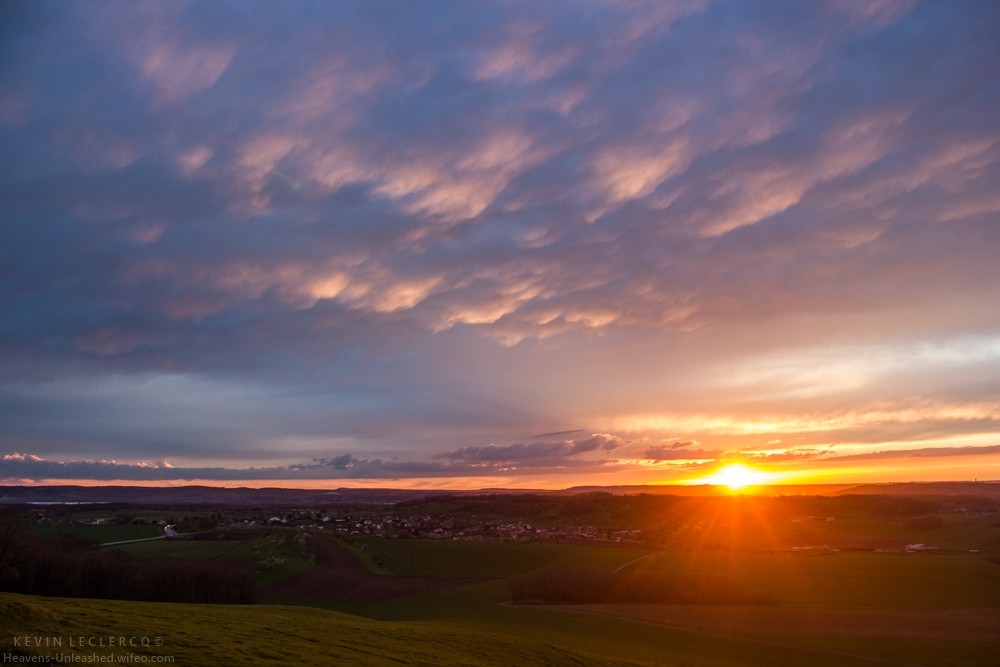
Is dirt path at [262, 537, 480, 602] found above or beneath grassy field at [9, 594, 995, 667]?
beneath

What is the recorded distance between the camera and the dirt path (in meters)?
79.7

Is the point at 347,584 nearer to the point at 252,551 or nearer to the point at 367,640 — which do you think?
the point at 252,551

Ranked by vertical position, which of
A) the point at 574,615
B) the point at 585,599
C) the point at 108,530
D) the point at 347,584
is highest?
the point at 574,615

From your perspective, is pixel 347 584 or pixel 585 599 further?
pixel 347 584

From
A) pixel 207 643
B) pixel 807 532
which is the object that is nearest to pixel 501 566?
pixel 807 532

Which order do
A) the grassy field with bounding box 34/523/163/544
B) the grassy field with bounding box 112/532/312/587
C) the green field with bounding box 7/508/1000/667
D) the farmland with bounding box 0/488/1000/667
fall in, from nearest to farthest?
the green field with bounding box 7/508/1000/667
the farmland with bounding box 0/488/1000/667
the grassy field with bounding box 112/532/312/587
the grassy field with bounding box 34/523/163/544

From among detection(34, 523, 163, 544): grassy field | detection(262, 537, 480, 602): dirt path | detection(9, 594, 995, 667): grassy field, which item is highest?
detection(9, 594, 995, 667): grassy field

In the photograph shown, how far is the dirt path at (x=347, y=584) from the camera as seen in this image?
79.7 meters

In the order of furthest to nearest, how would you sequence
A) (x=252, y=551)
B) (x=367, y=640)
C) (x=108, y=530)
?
(x=108, y=530)
(x=252, y=551)
(x=367, y=640)

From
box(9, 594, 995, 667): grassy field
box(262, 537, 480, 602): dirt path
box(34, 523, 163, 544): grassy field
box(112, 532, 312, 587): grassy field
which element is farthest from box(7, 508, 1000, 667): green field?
box(34, 523, 163, 544): grassy field

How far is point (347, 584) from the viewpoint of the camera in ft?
280

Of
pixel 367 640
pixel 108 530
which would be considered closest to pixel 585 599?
pixel 367 640

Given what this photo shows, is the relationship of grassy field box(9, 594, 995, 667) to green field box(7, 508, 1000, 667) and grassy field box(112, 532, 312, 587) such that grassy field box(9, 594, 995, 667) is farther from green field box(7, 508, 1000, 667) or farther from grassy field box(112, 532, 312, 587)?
grassy field box(112, 532, 312, 587)

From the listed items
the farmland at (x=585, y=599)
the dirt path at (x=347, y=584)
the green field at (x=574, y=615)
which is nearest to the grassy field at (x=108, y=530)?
the farmland at (x=585, y=599)
